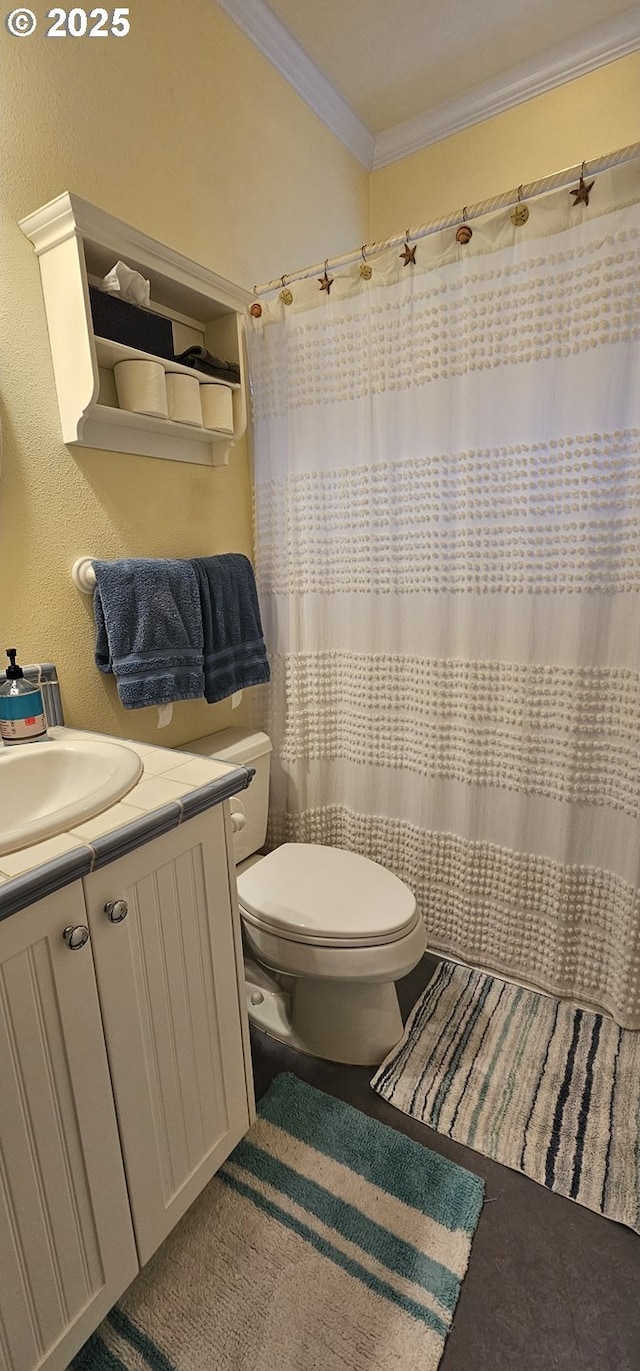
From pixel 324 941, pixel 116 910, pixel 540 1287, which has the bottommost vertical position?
pixel 540 1287

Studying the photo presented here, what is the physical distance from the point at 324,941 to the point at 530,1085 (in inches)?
23.4

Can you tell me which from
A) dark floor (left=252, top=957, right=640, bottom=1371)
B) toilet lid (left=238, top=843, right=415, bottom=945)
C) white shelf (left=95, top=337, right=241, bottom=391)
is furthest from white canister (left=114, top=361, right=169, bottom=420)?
dark floor (left=252, top=957, right=640, bottom=1371)

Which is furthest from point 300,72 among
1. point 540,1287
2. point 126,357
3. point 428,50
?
point 540,1287

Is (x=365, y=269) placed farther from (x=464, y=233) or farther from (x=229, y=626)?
(x=229, y=626)

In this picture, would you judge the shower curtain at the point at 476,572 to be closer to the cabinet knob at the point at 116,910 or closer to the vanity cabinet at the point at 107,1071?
the vanity cabinet at the point at 107,1071

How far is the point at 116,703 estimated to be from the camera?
1.42 metres

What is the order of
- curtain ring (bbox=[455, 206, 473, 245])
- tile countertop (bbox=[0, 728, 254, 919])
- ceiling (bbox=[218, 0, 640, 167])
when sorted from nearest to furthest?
tile countertop (bbox=[0, 728, 254, 919]) < curtain ring (bbox=[455, 206, 473, 245]) < ceiling (bbox=[218, 0, 640, 167])

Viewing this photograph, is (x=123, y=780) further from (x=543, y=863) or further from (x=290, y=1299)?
(x=543, y=863)

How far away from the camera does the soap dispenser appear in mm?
1084

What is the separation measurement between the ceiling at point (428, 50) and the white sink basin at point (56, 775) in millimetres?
1882

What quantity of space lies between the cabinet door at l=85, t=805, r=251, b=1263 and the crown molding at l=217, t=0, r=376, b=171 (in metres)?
2.02

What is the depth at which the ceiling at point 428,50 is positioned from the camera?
1556 millimetres

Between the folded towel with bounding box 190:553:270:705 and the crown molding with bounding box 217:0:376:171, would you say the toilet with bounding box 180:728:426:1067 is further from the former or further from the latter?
the crown molding with bounding box 217:0:376:171

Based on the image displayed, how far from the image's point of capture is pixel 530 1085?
4.35 feet
